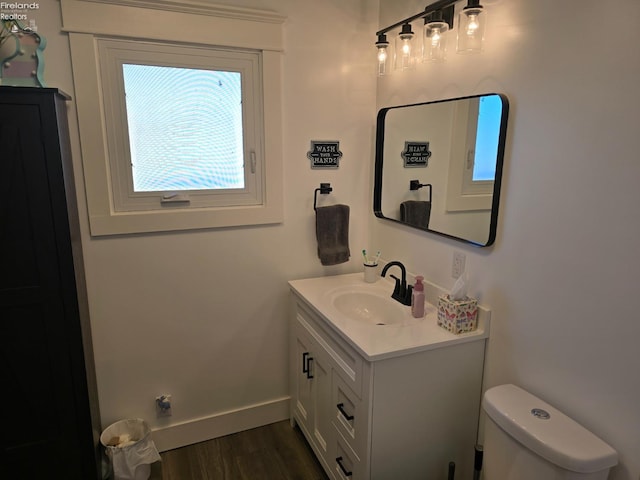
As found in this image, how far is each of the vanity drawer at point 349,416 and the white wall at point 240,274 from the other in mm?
664

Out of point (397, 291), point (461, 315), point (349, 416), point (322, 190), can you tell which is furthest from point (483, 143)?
point (349, 416)

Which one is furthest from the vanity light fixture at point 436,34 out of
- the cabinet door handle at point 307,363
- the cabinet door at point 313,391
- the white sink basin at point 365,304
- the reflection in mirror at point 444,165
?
the cabinet door handle at point 307,363

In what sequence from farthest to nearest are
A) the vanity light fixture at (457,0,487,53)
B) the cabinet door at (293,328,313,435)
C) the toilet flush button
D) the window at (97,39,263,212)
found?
the cabinet door at (293,328,313,435) < the window at (97,39,263,212) < the vanity light fixture at (457,0,487,53) < the toilet flush button

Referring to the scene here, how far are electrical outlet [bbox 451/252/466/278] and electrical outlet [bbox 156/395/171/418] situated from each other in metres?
1.58

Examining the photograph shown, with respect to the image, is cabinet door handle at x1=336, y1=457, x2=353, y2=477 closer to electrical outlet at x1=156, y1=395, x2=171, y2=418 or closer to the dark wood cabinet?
electrical outlet at x1=156, y1=395, x2=171, y2=418

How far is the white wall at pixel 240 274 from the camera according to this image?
204cm

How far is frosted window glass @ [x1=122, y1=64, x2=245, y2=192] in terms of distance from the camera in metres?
1.92

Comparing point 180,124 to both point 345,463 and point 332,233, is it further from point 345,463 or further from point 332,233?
point 345,463

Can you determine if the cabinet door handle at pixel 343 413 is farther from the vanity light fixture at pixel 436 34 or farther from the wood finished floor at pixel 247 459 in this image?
the vanity light fixture at pixel 436 34

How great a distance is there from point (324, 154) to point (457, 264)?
36.7 inches

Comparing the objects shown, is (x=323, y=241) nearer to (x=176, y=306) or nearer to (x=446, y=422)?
(x=176, y=306)

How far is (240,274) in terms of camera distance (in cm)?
224

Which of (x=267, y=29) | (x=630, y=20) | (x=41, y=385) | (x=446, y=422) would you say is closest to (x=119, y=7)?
(x=267, y=29)

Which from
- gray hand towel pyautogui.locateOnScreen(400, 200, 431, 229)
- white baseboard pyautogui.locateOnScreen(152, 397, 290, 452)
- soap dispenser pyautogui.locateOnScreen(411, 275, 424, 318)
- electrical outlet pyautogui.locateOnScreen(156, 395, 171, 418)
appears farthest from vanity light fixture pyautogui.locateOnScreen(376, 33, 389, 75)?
electrical outlet pyautogui.locateOnScreen(156, 395, 171, 418)
